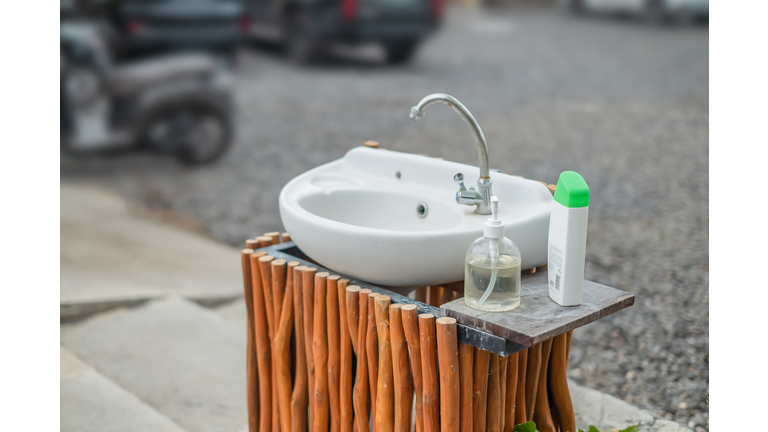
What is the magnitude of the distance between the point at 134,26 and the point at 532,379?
11.8 feet

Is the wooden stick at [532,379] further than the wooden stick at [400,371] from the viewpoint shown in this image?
Yes

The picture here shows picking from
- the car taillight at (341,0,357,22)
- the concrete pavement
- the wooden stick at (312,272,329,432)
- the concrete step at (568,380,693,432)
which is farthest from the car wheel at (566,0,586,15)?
the wooden stick at (312,272,329,432)

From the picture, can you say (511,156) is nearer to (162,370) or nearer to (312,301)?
(162,370)

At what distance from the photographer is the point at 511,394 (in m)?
1.31

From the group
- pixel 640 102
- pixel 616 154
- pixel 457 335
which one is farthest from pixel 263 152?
pixel 457 335

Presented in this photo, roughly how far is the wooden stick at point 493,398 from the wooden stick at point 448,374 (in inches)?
3.1

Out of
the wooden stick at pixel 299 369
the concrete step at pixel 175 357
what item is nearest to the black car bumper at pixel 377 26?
the concrete step at pixel 175 357

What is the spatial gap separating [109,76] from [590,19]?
3449 mm

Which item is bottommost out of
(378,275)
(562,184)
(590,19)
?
(378,275)

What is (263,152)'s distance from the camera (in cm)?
505

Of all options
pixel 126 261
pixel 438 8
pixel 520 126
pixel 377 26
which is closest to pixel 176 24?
pixel 377 26

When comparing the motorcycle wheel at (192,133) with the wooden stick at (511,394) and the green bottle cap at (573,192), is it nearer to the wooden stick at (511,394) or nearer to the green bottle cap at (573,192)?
the wooden stick at (511,394)

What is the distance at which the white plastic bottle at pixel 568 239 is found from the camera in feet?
3.58

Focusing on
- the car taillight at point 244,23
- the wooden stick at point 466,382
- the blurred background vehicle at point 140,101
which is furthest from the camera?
the car taillight at point 244,23
